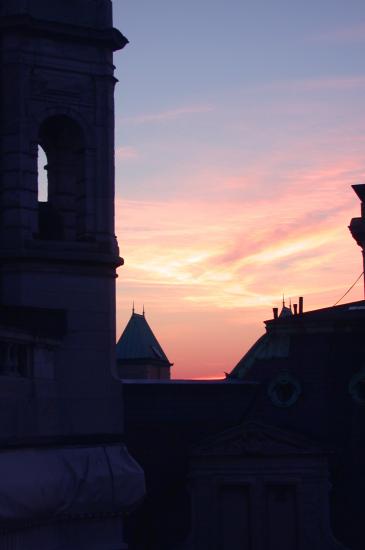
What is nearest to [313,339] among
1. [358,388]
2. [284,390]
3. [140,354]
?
[284,390]

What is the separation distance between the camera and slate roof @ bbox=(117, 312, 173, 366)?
8088 centimetres

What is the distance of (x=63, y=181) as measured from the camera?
23719 mm

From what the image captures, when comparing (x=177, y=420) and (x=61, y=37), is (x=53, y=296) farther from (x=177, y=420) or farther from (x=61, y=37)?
(x=177, y=420)

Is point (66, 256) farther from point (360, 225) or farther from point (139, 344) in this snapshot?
point (139, 344)

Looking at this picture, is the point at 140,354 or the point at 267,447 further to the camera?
the point at 140,354

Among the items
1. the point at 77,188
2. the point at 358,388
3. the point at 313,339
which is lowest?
the point at 358,388

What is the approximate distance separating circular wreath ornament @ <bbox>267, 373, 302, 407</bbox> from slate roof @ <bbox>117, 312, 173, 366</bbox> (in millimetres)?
50675

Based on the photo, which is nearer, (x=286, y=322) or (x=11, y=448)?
(x=11, y=448)

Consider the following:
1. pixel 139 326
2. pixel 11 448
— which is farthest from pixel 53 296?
pixel 139 326

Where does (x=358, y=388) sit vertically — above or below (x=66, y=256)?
below

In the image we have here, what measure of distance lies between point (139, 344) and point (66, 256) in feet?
199

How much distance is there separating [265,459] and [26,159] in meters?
10.2

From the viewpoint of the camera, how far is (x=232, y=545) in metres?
27.1

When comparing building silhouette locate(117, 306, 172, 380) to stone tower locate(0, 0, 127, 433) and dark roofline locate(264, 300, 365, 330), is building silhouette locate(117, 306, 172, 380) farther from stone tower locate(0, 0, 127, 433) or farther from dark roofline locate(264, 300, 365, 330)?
stone tower locate(0, 0, 127, 433)
